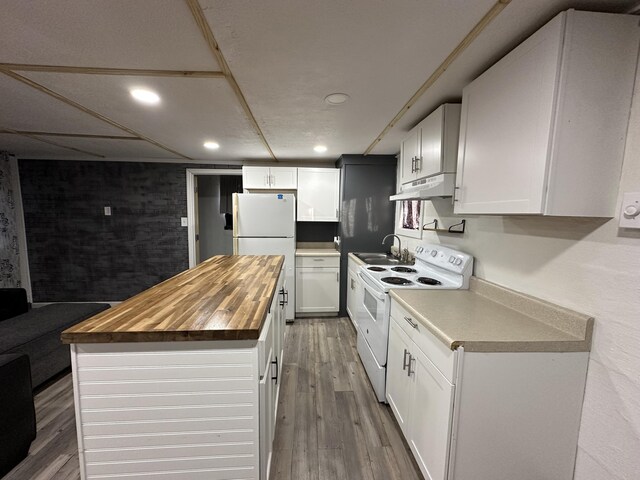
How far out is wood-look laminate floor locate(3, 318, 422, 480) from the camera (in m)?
1.44

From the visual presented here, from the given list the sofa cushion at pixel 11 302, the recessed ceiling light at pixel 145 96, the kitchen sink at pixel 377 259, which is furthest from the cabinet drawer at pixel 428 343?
the sofa cushion at pixel 11 302

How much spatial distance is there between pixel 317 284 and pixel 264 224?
1.05 meters

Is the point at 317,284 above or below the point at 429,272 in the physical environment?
below

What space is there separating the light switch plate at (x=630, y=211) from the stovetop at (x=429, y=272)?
2.92 ft

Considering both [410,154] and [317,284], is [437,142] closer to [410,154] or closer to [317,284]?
[410,154]

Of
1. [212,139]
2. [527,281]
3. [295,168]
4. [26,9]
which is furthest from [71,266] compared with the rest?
[527,281]

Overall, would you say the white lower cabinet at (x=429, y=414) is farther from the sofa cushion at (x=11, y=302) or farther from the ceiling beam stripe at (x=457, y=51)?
the sofa cushion at (x=11, y=302)

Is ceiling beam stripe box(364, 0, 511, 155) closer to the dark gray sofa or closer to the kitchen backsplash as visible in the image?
the kitchen backsplash

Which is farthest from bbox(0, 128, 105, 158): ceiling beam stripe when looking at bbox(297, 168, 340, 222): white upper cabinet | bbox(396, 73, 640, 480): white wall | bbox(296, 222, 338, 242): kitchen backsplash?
bbox(396, 73, 640, 480): white wall

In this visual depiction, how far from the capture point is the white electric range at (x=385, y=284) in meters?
1.82

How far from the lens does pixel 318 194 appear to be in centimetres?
355

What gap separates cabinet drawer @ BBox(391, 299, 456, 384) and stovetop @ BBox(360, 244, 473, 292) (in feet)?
0.87

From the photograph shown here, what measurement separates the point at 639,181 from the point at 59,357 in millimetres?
3710

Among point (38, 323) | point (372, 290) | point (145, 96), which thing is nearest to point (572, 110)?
point (372, 290)
